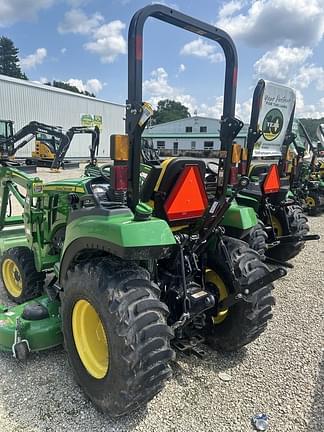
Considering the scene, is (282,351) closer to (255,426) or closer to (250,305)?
(250,305)

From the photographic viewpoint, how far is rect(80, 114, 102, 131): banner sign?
37875 millimetres

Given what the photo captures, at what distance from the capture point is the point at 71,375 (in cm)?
269

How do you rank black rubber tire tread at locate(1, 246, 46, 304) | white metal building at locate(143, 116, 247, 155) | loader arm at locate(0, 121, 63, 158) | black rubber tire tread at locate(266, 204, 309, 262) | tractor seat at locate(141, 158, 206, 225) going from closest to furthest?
tractor seat at locate(141, 158, 206, 225) → black rubber tire tread at locate(1, 246, 46, 304) → black rubber tire tread at locate(266, 204, 309, 262) → loader arm at locate(0, 121, 63, 158) → white metal building at locate(143, 116, 247, 155)

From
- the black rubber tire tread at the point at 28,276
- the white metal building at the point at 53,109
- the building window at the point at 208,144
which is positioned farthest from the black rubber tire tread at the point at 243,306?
the building window at the point at 208,144

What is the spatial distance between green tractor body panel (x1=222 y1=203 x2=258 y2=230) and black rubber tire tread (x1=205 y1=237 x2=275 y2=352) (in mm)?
177

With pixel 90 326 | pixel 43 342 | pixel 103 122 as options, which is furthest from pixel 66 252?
pixel 103 122

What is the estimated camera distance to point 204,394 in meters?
2.53

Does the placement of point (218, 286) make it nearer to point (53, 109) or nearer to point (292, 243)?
point (292, 243)

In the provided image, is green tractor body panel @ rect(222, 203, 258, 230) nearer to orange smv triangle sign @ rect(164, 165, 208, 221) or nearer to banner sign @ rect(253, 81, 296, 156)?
orange smv triangle sign @ rect(164, 165, 208, 221)

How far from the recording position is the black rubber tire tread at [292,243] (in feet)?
18.1

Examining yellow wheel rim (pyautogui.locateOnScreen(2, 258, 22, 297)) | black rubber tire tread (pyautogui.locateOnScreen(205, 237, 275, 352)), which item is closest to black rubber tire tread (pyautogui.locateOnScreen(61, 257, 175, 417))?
black rubber tire tread (pyautogui.locateOnScreen(205, 237, 275, 352))

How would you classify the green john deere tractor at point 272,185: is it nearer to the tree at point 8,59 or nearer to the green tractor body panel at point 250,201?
the green tractor body panel at point 250,201

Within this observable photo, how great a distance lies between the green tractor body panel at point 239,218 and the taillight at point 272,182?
6.50ft

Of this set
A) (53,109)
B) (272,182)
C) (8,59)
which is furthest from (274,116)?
(8,59)
